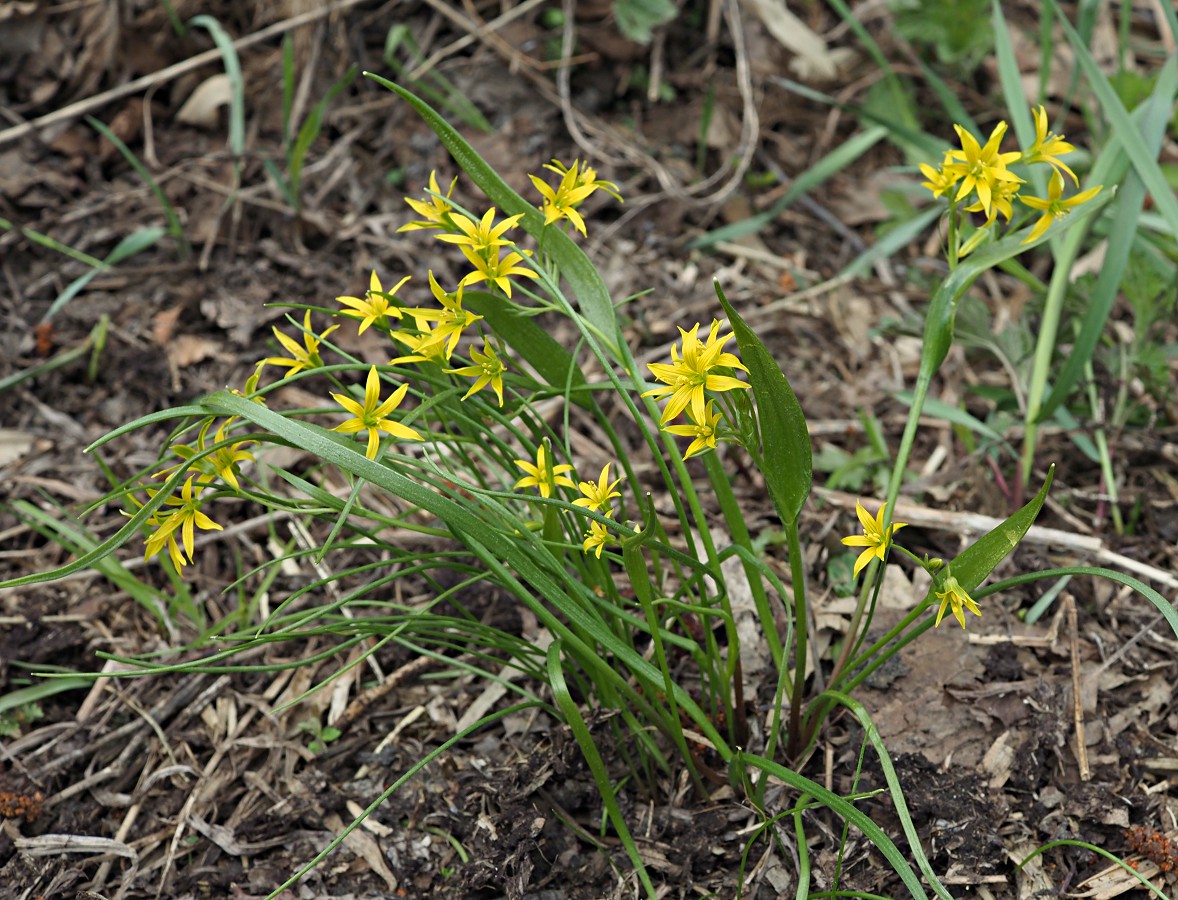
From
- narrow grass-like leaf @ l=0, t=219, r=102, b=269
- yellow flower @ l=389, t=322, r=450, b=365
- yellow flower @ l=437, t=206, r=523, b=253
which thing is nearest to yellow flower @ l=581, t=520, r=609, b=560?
yellow flower @ l=389, t=322, r=450, b=365

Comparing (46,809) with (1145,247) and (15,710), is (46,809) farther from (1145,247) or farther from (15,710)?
(1145,247)

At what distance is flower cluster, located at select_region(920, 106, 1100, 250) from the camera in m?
1.54

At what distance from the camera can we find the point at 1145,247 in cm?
273

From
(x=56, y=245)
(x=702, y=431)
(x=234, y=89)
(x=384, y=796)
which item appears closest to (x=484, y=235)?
(x=702, y=431)

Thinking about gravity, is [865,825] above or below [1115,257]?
below

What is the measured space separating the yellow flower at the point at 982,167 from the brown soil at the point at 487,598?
0.92 m

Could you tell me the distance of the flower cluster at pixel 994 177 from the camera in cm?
154

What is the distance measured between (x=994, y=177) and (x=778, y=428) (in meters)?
0.52

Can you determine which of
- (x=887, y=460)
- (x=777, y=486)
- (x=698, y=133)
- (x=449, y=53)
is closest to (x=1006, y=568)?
(x=887, y=460)

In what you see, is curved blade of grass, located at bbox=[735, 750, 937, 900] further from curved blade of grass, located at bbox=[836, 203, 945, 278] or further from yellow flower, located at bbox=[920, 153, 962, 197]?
curved blade of grass, located at bbox=[836, 203, 945, 278]

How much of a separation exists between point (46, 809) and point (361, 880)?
2.18 feet

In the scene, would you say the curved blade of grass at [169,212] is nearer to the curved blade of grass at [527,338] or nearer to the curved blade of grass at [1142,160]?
the curved blade of grass at [527,338]

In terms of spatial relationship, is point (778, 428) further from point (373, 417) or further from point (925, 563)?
point (373, 417)

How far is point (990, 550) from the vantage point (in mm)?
1432
